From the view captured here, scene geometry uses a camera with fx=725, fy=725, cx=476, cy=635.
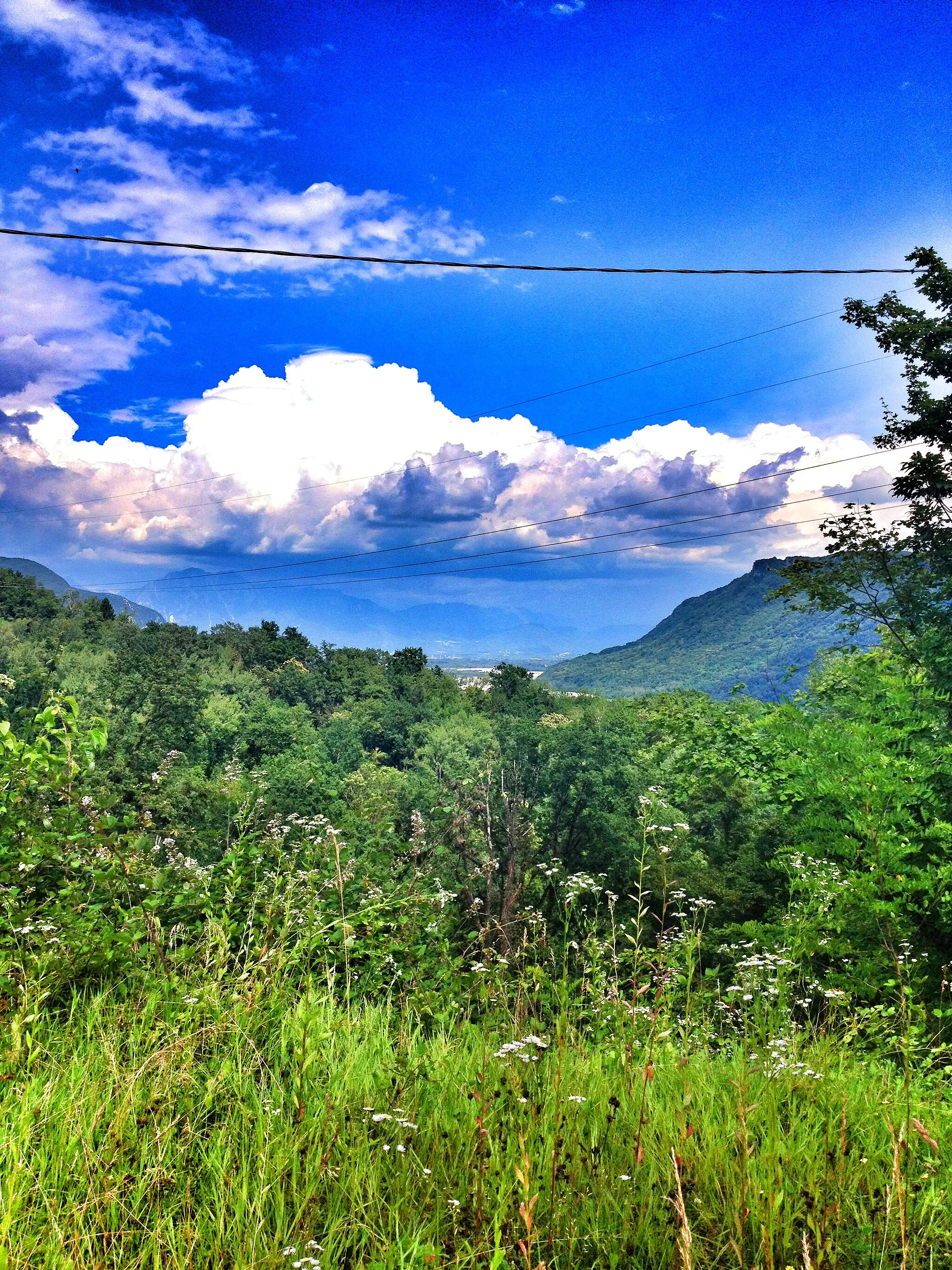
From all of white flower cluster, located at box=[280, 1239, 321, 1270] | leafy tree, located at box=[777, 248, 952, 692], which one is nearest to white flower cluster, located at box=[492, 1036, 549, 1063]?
white flower cluster, located at box=[280, 1239, 321, 1270]

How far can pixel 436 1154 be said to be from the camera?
1900 mm

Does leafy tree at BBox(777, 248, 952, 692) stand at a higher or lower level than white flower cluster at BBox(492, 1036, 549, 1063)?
higher

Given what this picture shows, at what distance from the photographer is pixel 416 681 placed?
62.8 m

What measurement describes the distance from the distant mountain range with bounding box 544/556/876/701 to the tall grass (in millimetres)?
53851

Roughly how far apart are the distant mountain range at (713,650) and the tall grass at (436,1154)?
53.9m

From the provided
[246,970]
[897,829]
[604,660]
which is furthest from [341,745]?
[604,660]

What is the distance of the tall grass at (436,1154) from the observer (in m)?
1.65

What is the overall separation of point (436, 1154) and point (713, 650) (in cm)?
9548

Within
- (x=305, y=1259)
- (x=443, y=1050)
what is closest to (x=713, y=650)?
(x=443, y=1050)

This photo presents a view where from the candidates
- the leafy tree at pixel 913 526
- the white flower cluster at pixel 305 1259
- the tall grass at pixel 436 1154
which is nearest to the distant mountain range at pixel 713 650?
the leafy tree at pixel 913 526

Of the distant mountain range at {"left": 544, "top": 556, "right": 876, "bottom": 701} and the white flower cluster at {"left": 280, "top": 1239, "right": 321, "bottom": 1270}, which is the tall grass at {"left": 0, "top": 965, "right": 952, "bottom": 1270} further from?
the distant mountain range at {"left": 544, "top": 556, "right": 876, "bottom": 701}

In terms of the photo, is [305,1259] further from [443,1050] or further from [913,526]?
[913,526]

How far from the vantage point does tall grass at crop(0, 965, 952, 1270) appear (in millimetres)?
1653

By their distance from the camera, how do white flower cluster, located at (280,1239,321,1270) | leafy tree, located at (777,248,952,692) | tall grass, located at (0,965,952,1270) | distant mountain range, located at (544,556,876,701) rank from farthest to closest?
distant mountain range, located at (544,556,876,701) → leafy tree, located at (777,248,952,692) → tall grass, located at (0,965,952,1270) → white flower cluster, located at (280,1239,321,1270)
